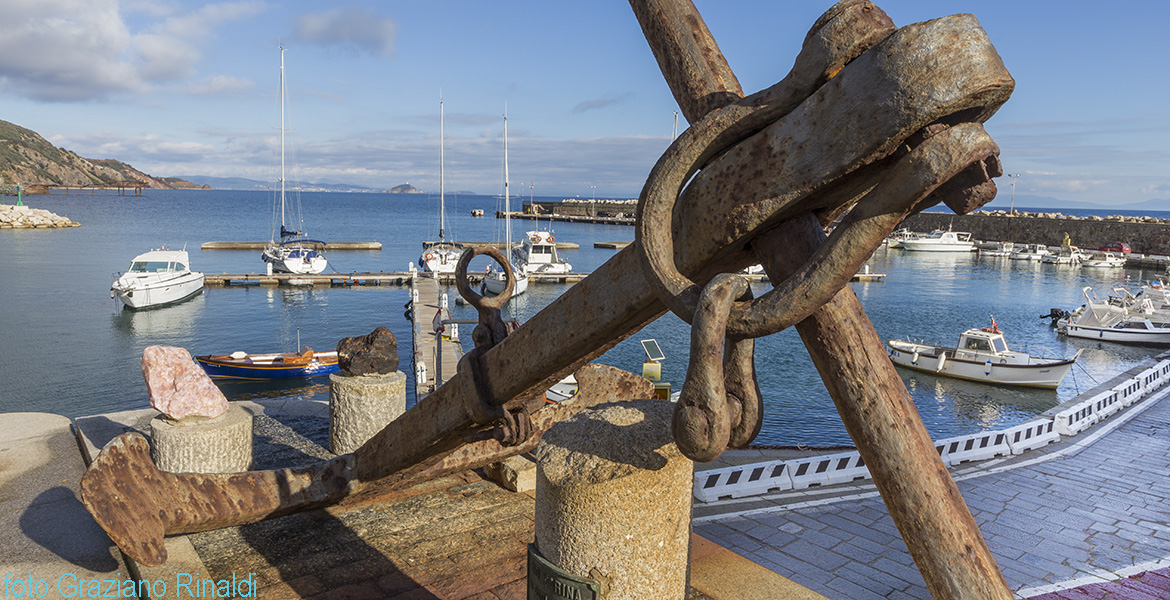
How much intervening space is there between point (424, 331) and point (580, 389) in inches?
824

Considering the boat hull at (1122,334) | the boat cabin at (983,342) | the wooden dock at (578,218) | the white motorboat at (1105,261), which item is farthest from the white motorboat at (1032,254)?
the wooden dock at (578,218)

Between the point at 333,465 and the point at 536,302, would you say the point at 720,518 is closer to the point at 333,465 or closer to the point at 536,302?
the point at 333,465

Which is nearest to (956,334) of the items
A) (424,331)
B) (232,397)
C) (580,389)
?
(424,331)

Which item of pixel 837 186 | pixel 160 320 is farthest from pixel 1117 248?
pixel 837 186

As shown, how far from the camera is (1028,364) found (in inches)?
941

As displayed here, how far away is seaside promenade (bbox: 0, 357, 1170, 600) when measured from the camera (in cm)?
462

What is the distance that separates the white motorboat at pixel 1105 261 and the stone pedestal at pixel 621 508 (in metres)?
67.8

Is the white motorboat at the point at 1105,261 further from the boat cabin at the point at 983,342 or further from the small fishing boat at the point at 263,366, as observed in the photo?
the small fishing boat at the point at 263,366

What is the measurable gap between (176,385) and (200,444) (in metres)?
0.53

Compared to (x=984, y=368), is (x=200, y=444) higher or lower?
higher

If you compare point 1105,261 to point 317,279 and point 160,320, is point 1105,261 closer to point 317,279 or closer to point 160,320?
point 317,279

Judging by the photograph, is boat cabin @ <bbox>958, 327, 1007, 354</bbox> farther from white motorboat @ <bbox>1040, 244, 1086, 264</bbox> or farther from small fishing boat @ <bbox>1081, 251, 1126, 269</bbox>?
white motorboat @ <bbox>1040, 244, 1086, 264</bbox>

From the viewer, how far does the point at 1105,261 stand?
5819 centimetres

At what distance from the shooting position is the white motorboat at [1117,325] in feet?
102
